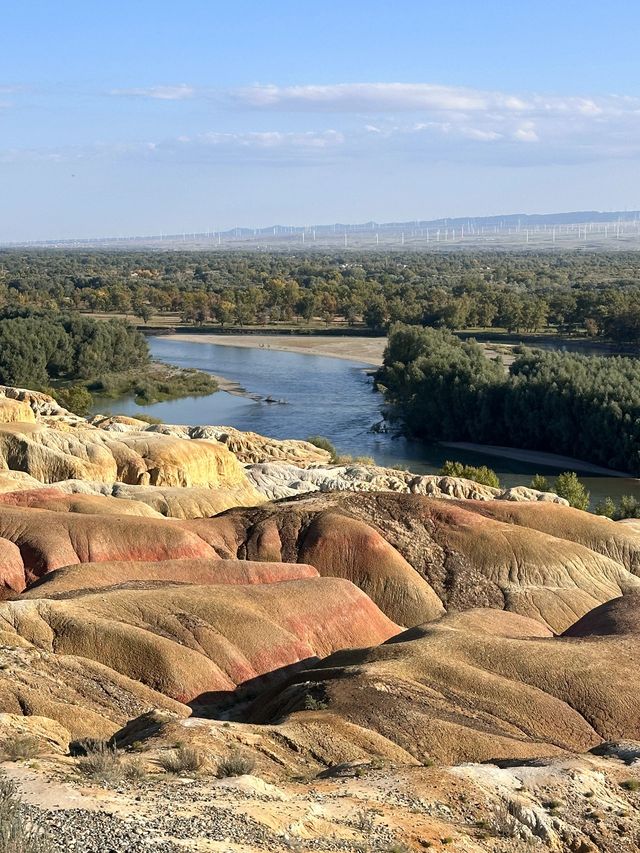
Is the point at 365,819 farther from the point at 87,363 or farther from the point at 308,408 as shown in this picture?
the point at 87,363

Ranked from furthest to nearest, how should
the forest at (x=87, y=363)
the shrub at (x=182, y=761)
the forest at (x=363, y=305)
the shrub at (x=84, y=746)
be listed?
the forest at (x=363, y=305)
the forest at (x=87, y=363)
the shrub at (x=84, y=746)
the shrub at (x=182, y=761)

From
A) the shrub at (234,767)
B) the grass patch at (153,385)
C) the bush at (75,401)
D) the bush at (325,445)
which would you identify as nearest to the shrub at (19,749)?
the shrub at (234,767)

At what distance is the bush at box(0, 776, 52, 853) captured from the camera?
39.7ft

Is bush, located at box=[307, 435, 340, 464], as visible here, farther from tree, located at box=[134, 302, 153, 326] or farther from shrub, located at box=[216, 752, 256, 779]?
tree, located at box=[134, 302, 153, 326]

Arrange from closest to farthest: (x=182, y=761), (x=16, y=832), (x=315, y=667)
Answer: (x=16, y=832), (x=182, y=761), (x=315, y=667)

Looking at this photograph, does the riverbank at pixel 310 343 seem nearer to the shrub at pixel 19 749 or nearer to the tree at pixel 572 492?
the tree at pixel 572 492

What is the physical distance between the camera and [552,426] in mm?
82500

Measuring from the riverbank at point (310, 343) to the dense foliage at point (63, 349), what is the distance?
23.1 metres

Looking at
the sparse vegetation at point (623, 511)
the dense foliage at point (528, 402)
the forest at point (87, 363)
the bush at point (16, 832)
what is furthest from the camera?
the forest at point (87, 363)

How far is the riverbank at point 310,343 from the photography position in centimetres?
13175

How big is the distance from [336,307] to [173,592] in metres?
137

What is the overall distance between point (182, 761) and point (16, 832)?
18.2 ft

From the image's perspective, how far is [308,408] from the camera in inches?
3888

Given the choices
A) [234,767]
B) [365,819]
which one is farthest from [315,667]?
[365,819]
